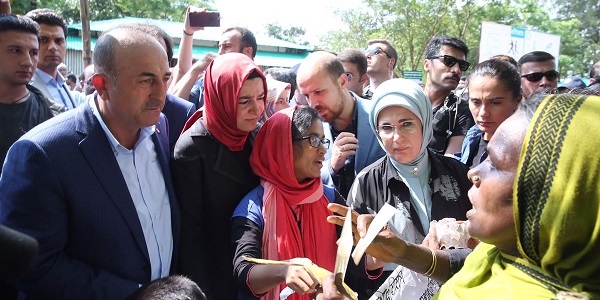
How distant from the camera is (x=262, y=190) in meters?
2.62

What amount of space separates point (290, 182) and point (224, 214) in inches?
16.0

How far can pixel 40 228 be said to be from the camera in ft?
6.38

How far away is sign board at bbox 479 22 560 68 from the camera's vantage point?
37.1 feet

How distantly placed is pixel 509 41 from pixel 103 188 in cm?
1249

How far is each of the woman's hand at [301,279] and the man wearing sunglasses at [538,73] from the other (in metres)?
3.84

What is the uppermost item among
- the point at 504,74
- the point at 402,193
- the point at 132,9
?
the point at 132,9

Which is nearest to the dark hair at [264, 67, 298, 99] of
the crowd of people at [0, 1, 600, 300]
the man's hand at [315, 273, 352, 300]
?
the crowd of people at [0, 1, 600, 300]

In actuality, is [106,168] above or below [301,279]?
above

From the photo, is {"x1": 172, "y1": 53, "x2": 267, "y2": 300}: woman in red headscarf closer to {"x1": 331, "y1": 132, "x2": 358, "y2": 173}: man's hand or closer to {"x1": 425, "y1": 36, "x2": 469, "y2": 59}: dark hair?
{"x1": 331, "y1": 132, "x2": 358, "y2": 173}: man's hand

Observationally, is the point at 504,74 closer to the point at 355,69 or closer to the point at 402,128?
the point at 402,128

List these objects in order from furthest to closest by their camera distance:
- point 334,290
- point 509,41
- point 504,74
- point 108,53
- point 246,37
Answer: point 509,41, point 246,37, point 504,74, point 108,53, point 334,290

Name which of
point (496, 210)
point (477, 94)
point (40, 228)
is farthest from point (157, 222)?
point (477, 94)

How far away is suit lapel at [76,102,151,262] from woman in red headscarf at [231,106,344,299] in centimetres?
50

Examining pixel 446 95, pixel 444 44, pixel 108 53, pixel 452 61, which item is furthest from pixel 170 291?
pixel 444 44
